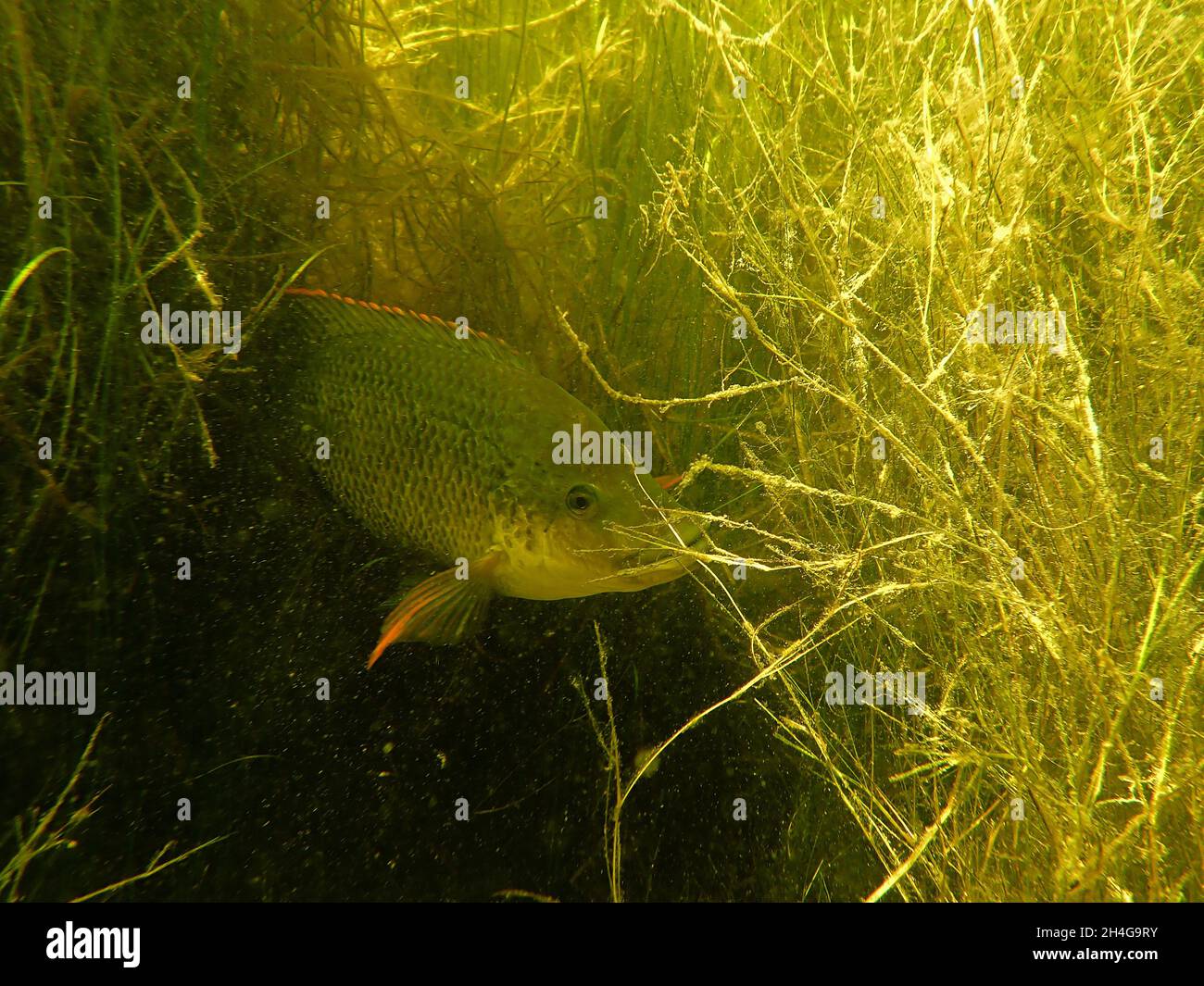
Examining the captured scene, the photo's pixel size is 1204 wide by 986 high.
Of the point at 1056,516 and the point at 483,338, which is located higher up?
the point at 483,338

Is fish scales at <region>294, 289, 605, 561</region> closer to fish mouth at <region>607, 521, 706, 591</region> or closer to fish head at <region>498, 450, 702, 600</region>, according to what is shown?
fish head at <region>498, 450, 702, 600</region>

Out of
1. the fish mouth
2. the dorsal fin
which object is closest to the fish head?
the fish mouth

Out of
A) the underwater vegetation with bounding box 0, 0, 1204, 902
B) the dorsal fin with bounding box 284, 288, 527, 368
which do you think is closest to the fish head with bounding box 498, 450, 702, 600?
the underwater vegetation with bounding box 0, 0, 1204, 902

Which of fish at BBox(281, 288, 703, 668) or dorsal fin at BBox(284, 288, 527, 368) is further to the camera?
dorsal fin at BBox(284, 288, 527, 368)

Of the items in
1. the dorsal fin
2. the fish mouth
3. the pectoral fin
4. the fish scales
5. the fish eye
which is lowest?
the pectoral fin

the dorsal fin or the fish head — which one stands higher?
the dorsal fin
